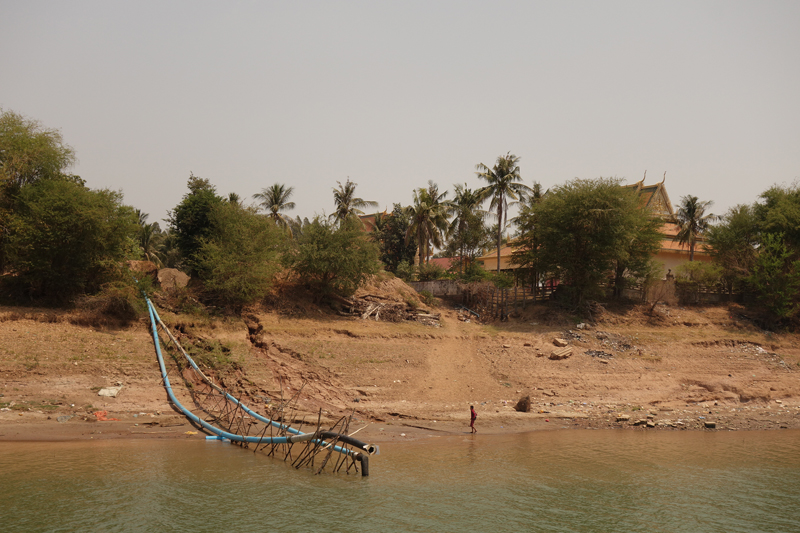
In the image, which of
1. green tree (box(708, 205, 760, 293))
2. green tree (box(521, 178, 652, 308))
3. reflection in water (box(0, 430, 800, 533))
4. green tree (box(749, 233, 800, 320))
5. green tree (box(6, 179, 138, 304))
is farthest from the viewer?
green tree (box(708, 205, 760, 293))

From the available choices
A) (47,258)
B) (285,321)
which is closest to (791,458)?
(285,321)

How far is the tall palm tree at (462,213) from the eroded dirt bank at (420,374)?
1702 centimetres

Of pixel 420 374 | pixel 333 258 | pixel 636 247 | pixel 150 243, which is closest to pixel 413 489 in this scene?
pixel 420 374

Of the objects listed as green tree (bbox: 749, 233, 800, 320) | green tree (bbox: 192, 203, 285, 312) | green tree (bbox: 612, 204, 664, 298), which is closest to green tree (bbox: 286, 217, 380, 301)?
green tree (bbox: 192, 203, 285, 312)

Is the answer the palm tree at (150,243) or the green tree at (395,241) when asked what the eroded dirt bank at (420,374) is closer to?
the green tree at (395,241)

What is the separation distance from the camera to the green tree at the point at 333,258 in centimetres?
3172

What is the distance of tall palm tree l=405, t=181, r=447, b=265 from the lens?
46.8 m

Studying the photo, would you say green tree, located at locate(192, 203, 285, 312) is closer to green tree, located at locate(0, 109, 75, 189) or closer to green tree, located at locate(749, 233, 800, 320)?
green tree, located at locate(0, 109, 75, 189)

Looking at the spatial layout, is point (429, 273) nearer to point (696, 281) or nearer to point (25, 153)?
point (696, 281)

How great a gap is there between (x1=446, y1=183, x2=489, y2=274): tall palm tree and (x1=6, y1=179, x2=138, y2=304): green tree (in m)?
30.4

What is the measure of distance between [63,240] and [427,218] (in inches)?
1139

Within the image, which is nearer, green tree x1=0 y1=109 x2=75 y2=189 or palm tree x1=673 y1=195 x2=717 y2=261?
green tree x1=0 y1=109 x2=75 y2=189

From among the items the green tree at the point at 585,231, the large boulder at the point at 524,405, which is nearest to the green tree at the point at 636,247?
the green tree at the point at 585,231

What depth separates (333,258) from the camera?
31750 mm
